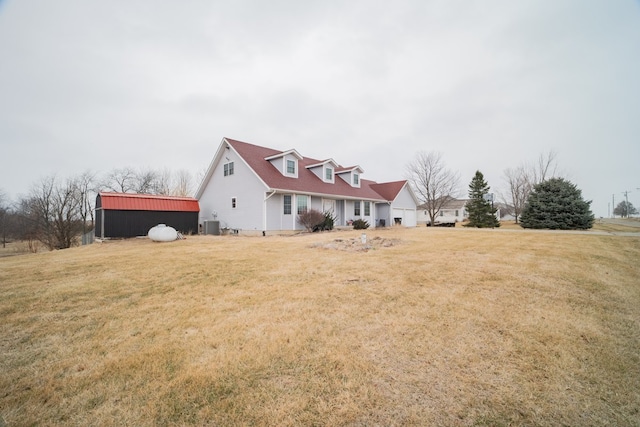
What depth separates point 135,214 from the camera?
1644cm

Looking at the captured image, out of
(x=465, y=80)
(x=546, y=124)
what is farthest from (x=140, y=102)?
(x=546, y=124)

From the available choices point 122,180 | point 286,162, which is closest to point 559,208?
point 286,162

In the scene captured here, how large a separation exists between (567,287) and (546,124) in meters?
23.3

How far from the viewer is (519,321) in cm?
379

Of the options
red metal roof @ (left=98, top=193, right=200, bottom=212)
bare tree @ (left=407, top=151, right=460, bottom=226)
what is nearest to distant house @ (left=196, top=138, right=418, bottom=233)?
red metal roof @ (left=98, top=193, right=200, bottom=212)

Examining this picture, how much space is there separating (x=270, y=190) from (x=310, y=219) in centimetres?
352

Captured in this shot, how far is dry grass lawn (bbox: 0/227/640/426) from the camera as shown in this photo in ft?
7.09

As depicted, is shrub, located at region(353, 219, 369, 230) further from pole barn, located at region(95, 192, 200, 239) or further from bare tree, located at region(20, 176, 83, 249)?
bare tree, located at region(20, 176, 83, 249)

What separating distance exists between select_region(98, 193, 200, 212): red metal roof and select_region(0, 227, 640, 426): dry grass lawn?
11.2 metres

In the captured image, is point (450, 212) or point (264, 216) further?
point (450, 212)

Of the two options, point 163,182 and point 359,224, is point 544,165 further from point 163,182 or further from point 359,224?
point 163,182

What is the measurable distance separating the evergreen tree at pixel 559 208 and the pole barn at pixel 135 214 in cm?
2983

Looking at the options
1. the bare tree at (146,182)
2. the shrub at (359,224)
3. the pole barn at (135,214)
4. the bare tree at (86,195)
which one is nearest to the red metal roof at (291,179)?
the shrub at (359,224)

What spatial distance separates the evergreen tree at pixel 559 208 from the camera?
68.8 feet
